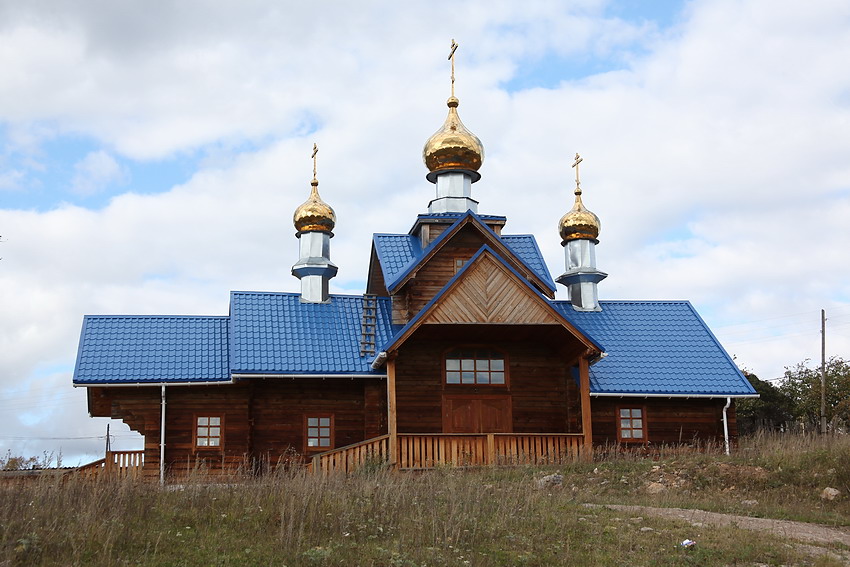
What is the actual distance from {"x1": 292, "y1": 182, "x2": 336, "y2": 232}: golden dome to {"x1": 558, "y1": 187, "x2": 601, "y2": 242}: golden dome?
19.7ft

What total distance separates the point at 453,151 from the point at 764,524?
45.2ft

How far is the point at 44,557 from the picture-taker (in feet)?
28.6

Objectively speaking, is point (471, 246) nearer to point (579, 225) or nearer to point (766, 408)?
point (579, 225)

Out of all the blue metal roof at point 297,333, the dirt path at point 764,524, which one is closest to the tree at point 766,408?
the blue metal roof at point 297,333

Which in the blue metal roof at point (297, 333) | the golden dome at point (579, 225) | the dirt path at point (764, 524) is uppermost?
the golden dome at point (579, 225)

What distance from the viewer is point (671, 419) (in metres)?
21.2

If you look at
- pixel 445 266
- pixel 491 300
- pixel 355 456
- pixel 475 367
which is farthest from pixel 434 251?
pixel 355 456

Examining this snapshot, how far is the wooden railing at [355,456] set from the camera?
58.1ft

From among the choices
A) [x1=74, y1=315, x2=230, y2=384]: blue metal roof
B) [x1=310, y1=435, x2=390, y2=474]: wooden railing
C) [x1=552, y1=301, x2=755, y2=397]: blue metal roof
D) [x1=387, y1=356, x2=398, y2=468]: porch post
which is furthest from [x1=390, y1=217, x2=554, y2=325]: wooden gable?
[x1=74, y1=315, x2=230, y2=384]: blue metal roof

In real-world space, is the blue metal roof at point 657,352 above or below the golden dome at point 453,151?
below

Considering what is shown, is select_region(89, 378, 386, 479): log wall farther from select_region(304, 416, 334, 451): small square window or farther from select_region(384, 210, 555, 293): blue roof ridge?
select_region(384, 210, 555, 293): blue roof ridge

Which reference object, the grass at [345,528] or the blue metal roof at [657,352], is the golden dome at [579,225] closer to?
the blue metal roof at [657,352]

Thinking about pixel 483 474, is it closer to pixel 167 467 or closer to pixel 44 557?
pixel 167 467

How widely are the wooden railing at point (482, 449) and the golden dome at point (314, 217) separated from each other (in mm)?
6962
